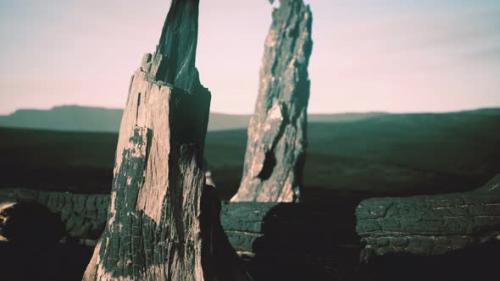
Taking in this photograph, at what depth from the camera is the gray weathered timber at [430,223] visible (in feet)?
9.95

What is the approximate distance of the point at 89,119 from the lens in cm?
3769

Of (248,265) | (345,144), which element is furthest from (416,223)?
(345,144)

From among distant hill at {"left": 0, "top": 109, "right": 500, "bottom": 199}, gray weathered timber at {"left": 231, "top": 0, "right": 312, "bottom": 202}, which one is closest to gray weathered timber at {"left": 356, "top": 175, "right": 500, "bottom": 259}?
gray weathered timber at {"left": 231, "top": 0, "right": 312, "bottom": 202}

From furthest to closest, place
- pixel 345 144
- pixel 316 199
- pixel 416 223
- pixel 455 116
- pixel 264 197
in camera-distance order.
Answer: pixel 455 116
pixel 345 144
pixel 316 199
pixel 264 197
pixel 416 223

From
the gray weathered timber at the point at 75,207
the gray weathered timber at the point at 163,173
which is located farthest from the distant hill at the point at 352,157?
the gray weathered timber at the point at 163,173

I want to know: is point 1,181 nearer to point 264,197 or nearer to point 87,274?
point 264,197

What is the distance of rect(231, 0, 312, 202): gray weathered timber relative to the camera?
5426 mm

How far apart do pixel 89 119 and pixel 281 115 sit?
36.7 metres

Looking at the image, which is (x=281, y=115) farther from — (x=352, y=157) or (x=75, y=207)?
(x=352, y=157)

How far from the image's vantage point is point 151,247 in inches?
70.3

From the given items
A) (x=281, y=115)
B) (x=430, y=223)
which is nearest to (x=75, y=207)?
(x=281, y=115)

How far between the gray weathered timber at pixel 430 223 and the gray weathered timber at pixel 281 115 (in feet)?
6.97

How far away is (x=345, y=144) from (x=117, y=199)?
1761cm

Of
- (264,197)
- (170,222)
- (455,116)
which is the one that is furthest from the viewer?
(455,116)
